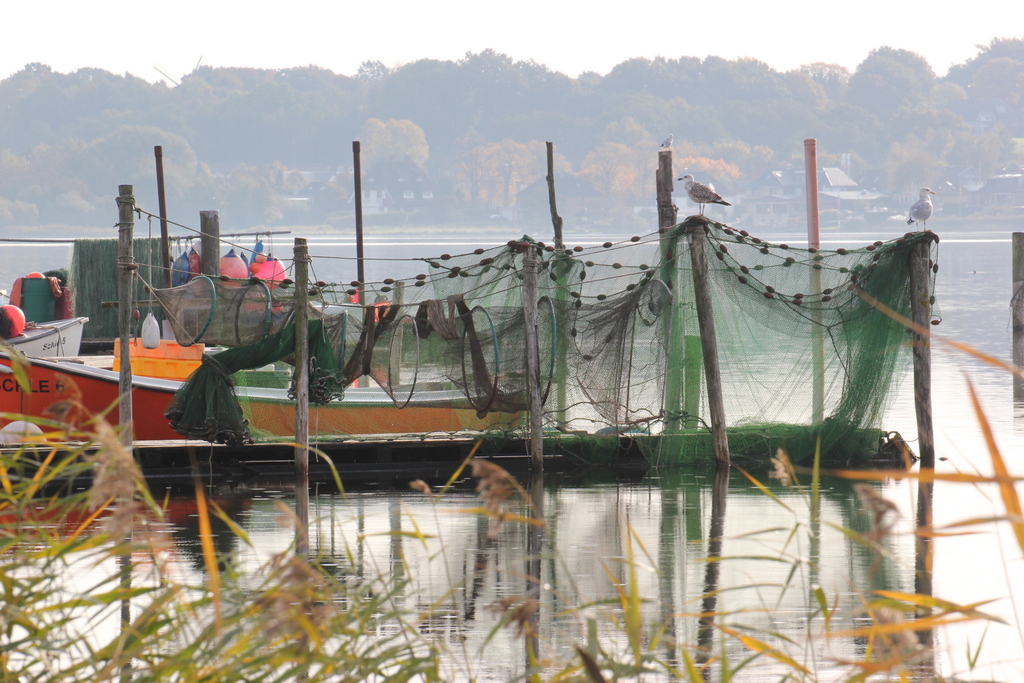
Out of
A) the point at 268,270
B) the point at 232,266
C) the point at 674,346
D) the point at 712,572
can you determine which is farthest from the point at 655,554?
the point at 268,270

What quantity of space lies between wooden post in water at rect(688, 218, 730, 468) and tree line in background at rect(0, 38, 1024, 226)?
92205 mm

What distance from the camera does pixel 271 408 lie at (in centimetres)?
1090

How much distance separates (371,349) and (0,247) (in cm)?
10762

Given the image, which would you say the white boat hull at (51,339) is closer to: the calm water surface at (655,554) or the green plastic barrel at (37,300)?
the green plastic barrel at (37,300)

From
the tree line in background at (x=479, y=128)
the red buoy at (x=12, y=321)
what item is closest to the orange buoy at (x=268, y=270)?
the red buoy at (x=12, y=321)

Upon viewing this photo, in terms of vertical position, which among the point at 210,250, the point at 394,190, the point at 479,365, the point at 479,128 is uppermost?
the point at 479,128

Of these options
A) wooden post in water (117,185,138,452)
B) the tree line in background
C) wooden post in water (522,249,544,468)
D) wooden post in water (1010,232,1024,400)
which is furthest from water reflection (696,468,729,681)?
the tree line in background

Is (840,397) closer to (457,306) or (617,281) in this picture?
(617,281)

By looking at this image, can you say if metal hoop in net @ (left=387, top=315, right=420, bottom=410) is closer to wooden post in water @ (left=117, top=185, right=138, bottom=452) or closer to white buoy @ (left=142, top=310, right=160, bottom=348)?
wooden post in water @ (left=117, top=185, right=138, bottom=452)

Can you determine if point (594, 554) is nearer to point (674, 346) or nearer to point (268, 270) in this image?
point (674, 346)

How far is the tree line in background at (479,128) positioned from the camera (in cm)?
10544

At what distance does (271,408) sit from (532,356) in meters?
2.66

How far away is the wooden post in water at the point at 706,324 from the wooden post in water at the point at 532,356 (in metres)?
1.35

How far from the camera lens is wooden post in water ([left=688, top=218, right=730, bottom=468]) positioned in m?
9.80
